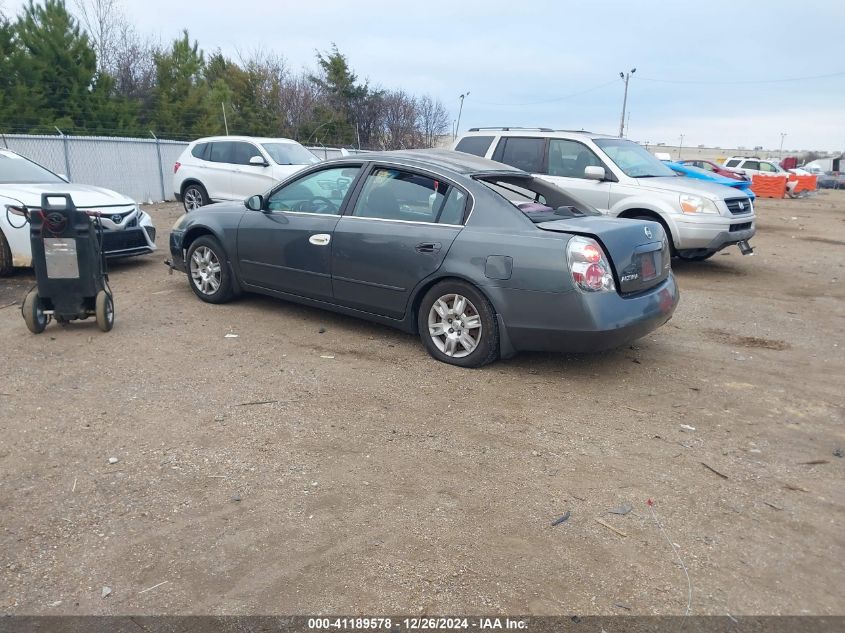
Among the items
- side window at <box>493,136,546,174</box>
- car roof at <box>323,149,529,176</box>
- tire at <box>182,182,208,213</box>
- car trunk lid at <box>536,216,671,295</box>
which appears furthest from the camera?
tire at <box>182,182,208,213</box>

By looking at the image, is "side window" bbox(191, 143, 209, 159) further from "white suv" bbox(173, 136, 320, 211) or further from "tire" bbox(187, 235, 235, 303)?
"tire" bbox(187, 235, 235, 303)

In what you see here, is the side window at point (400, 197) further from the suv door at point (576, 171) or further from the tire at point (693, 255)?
the tire at point (693, 255)

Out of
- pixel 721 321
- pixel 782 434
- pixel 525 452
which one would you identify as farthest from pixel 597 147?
pixel 525 452

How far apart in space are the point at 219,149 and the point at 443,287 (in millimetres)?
9928

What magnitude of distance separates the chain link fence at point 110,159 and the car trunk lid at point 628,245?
11.9 metres

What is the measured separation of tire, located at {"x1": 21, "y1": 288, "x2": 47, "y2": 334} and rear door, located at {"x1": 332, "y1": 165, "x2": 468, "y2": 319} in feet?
8.53

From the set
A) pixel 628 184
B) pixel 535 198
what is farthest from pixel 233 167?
pixel 535 198

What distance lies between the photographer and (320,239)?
6.02m

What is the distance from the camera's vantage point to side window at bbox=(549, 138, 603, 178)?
9.78m

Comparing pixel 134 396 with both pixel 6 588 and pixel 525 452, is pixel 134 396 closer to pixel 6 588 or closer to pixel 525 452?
pixel 6 588

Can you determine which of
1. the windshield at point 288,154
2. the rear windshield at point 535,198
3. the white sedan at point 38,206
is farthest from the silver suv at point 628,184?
the white sedan at point 38,206

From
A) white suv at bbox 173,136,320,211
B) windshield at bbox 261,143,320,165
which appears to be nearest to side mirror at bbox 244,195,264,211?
white suv at bbox 173,136,320,211

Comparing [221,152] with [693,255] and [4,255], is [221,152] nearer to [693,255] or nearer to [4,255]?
[4,255]

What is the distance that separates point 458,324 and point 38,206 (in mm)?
5479
